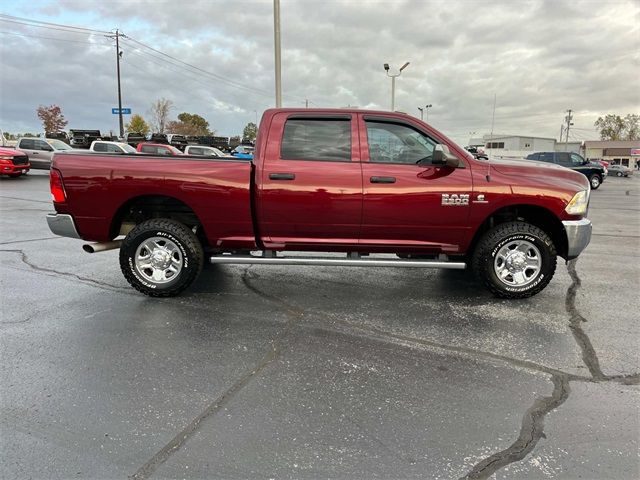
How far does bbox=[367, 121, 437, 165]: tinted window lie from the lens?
4730 mm

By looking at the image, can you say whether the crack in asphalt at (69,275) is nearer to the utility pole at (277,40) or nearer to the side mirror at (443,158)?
the side mirror at (443,158)

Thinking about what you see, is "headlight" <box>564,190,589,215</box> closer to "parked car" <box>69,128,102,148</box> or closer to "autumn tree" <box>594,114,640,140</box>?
"parked car" <box>69,128,102,148</box>

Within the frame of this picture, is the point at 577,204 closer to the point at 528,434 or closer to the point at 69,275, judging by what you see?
the point at 528,434

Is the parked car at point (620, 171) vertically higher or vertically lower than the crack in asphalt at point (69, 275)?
higher

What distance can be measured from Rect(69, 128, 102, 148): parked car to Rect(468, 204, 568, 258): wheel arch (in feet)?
108

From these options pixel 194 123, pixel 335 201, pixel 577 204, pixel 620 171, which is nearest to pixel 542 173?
pixel 577 204

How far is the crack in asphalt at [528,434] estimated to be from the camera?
2.30 meters

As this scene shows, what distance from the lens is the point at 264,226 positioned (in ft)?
15.7

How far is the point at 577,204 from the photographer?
4.70 meters

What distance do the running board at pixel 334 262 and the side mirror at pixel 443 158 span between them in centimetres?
105

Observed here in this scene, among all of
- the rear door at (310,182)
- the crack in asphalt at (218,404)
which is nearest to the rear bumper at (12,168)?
the rear door at (310,182)

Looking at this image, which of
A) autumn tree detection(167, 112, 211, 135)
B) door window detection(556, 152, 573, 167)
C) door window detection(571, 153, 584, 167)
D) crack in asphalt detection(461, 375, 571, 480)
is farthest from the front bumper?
autumn tree detection(167, 112, 211, 135)

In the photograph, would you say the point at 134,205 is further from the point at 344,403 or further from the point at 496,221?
the point at 496,221

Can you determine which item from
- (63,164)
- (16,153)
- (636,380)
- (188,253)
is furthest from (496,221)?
(16,153)
